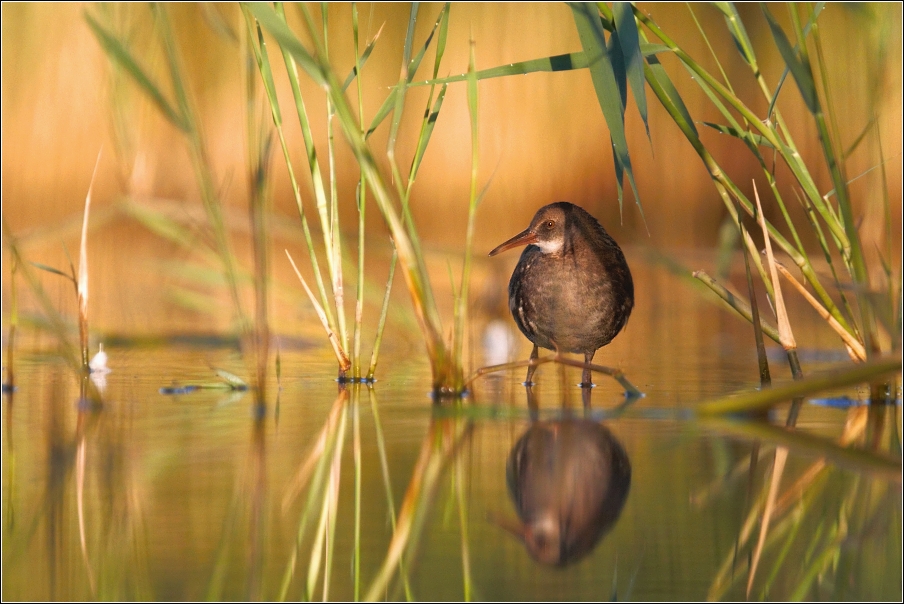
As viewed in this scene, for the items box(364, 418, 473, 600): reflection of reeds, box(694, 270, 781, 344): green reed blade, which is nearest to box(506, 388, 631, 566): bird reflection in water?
box(364, 418, 473, 600): reflection of reeds

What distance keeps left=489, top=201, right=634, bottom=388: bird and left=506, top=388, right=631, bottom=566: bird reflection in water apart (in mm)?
1390

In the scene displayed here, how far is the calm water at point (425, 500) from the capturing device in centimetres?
162

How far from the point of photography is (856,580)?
163cm

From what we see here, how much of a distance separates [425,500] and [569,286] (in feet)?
7.29

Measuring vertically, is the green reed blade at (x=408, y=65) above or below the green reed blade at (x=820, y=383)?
above

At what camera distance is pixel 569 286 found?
13.7 feet

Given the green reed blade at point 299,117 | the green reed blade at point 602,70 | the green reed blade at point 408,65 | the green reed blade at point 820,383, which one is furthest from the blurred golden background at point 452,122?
the green reed blade at point 820,383

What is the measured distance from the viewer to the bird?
13.7 feet

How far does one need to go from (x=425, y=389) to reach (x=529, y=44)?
4935mm

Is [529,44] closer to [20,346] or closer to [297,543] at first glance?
[20,346]

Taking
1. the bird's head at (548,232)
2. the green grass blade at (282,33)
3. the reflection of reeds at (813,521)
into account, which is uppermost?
the green grass blade at (282,33)

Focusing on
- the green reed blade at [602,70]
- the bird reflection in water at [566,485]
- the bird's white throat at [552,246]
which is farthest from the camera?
the bird's white throat at [552,246]

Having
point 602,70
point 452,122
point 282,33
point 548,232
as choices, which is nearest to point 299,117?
point 282,33

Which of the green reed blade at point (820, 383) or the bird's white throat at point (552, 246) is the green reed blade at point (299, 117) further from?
the green reed blade at point (820, 383)
